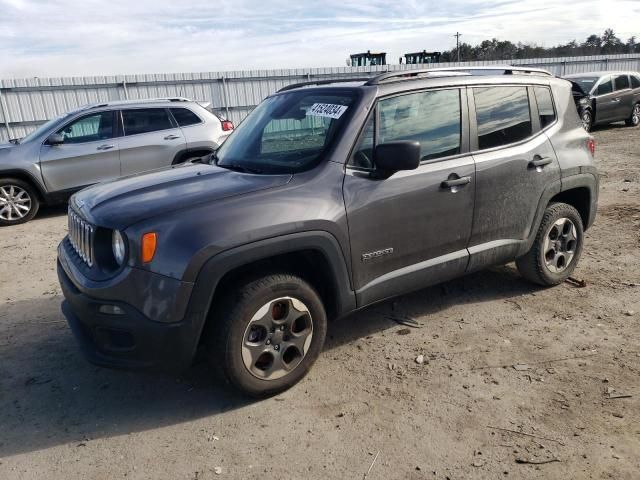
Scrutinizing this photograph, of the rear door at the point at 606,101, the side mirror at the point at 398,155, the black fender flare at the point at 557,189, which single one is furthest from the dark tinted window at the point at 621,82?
the side mirror at the point at 398,155

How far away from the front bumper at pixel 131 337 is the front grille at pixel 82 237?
0.62 ft

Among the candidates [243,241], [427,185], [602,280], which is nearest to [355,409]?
[243,241]

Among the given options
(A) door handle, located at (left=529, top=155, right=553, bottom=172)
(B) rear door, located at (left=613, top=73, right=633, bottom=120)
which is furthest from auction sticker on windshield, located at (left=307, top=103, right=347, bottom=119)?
(B) rear door, located at (left=613, top=73, right=633, bottom=120)

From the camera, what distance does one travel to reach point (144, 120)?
877 cm

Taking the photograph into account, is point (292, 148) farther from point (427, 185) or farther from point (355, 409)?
point (355, 409)

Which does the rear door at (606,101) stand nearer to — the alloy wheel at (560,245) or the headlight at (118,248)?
the alloy wheel at (560,245)

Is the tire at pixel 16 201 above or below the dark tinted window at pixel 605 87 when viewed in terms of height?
below

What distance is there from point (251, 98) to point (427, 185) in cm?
1563

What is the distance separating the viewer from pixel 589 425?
291cm

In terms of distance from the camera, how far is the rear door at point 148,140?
339 inches

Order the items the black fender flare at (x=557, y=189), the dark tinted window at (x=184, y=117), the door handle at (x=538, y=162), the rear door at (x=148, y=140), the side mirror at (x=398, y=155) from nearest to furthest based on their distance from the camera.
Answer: the side mirror at (x=398, y=155) → the door handle at (x=538, y=162) → the black fender flare at (x=557, y=189) → the rear door at (x=148, y=140) → the dark tinted window at (x=184, y=117)

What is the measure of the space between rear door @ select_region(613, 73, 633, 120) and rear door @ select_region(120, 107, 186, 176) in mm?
13823

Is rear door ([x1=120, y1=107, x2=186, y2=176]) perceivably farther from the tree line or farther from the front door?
the tree line

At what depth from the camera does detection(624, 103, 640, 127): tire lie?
17047 millimetres
